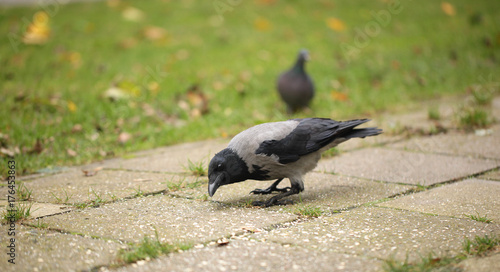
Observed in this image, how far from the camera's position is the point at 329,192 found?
3658 millimetres

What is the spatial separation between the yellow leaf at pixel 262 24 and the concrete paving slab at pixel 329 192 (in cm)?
589

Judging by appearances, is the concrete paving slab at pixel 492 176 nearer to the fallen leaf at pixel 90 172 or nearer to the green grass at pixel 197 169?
the green grass at pixel 197 169

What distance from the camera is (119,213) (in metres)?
3.15

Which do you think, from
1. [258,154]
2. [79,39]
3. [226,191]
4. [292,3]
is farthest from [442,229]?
[292,3]

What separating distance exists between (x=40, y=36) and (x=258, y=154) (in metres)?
6.19

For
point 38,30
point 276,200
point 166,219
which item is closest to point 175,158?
point 276,200

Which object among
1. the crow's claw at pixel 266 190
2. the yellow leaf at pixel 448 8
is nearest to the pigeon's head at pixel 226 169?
the crow's claw at pixel 266 190

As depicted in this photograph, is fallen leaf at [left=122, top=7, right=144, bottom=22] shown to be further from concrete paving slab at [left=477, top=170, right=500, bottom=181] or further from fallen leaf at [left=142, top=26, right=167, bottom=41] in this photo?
concrete paving slab at [left=477, top=170, right=500, bottom=181]

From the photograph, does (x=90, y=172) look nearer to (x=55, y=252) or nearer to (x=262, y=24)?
(x=55, y=252)

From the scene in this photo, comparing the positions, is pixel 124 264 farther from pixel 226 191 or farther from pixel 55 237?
pixel 226 191

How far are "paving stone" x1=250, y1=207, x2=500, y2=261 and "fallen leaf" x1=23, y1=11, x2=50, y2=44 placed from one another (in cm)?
663

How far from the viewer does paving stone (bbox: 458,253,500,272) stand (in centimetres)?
228

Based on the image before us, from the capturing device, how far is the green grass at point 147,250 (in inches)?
95.2

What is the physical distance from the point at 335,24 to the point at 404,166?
6.13 metres
